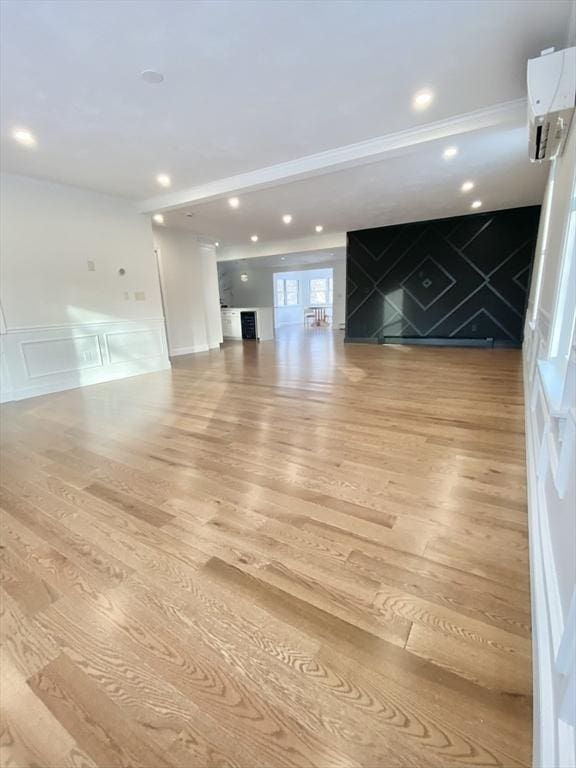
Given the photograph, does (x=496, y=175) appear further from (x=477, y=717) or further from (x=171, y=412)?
(x=477, y=717)

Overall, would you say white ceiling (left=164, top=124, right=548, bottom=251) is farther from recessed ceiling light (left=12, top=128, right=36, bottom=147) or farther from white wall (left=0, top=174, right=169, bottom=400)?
recessed ceiling light (left=12, top=128, right=36, bottom=147)

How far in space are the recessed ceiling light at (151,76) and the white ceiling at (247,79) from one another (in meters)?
0.05

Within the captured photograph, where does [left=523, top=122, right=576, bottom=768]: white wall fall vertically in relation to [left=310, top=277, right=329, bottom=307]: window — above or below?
below

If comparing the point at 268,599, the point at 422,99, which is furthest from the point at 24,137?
the point at 268,599

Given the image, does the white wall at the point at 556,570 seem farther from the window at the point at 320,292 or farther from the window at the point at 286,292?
the window at the point at 320,292

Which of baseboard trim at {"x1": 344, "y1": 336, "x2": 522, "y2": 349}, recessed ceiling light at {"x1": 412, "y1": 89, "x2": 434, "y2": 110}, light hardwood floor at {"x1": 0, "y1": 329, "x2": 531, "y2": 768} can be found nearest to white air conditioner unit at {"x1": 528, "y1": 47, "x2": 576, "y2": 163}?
recessed ceiling light at {"x1": 412, "y1": 89, "x2": 434, "y2": 110}

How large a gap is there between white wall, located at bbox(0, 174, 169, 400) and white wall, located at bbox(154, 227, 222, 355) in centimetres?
151

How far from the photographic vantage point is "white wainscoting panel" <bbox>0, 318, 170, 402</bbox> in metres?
4.16

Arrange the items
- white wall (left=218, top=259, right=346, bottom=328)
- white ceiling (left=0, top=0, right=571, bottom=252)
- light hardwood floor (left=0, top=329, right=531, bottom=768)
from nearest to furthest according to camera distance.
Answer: light hardwood floor (left=0, top=329, right=531, bottom=768)
white ceiling (left=0, top=0, right=571, bottom=252)
white wall (left=218, top=259, right=346, bottom=328)

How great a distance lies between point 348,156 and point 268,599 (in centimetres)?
405

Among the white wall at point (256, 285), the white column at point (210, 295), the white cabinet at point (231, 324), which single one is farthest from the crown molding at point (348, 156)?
the white wall at point (256, 285)

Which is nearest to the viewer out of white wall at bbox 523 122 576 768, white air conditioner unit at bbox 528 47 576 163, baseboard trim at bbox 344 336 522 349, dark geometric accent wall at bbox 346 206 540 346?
white wall at bbox 523 122 576 768

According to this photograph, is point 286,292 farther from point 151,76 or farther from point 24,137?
point 151,76

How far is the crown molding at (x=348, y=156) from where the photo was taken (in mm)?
2887
